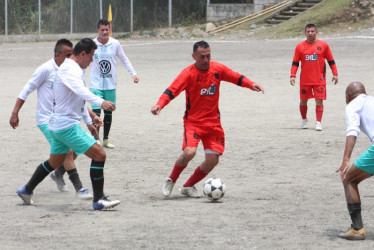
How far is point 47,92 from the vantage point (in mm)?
8578

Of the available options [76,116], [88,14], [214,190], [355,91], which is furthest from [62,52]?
[88,14]

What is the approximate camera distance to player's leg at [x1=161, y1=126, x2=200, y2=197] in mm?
8320

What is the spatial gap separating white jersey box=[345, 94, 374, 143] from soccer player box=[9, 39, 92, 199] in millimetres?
3516

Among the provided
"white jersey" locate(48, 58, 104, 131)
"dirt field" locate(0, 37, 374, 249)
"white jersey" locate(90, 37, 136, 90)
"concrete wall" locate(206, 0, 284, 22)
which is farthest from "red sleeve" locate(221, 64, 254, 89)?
"concrete wall" locate(206, 0, 284, 22)

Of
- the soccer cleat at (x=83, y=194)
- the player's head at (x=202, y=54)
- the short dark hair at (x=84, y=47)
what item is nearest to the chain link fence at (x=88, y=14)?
the soccer cleat at (x=83, y=194)

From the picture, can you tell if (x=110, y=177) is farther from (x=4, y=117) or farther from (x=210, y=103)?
(x=4, y=117)

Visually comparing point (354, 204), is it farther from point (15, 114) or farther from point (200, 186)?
point (15, 114)

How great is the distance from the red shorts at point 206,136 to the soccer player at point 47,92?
1421 mm

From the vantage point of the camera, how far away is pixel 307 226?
7051 millimetres

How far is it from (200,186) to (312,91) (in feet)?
17.5

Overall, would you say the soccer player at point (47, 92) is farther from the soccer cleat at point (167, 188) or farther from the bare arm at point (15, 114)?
the soccer cleat at point (167, 188)

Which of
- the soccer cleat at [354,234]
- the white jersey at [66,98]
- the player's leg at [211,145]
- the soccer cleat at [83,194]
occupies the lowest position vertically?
the soccer cleat at [83,194]

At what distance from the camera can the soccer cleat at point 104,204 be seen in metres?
7.73

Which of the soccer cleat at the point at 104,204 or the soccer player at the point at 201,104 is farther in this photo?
the soccer player at the point at 201,104
